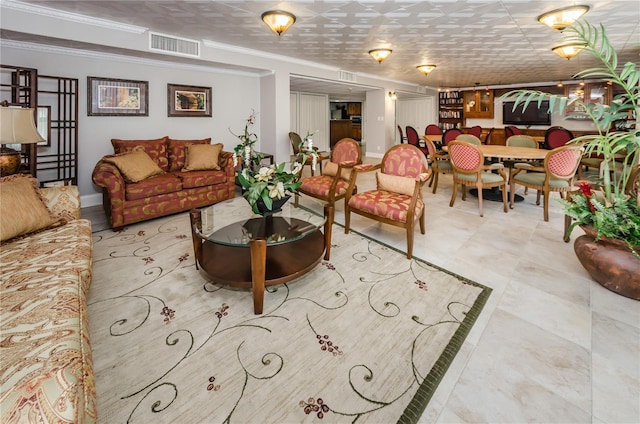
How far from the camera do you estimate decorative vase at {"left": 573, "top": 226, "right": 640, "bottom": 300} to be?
214cm

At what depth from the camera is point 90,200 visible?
4.64 metres

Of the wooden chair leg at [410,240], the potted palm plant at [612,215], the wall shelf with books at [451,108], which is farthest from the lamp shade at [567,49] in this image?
the wall shelf with books at [451,108]

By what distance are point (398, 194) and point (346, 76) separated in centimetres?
510

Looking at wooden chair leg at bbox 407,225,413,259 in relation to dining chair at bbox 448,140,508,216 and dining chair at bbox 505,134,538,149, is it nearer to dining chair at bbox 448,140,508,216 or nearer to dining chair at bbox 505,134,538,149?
dining chair at bbox 448,140,508,216

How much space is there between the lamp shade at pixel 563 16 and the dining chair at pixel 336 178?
2634 mm

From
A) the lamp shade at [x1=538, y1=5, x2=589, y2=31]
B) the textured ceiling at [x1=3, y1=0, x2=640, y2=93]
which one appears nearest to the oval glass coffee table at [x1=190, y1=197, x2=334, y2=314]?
the textured ceiling at [x1=3, y1=0, x2=640, y2=93]

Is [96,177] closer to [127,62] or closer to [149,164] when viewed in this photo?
[149,164]

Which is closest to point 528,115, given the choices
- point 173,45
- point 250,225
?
point 173,45

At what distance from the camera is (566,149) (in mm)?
3709

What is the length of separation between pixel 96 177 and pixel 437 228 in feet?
13.3

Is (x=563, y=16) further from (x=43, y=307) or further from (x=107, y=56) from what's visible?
(x=107, y=56)

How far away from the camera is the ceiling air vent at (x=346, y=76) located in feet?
23.5

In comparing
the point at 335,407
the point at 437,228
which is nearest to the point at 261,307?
the point at 335,407

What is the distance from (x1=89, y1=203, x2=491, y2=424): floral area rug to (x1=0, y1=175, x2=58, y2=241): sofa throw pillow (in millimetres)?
597
